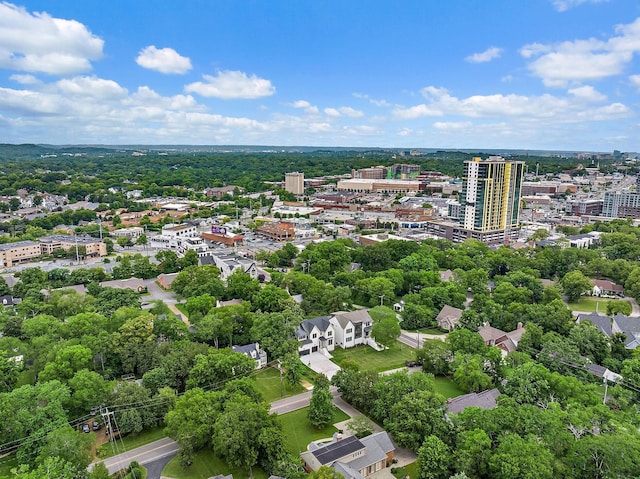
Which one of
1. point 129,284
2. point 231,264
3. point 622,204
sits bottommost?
point 129,284

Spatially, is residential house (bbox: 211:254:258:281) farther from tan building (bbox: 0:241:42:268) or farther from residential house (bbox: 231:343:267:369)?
tan building (bbox: 0:241:42:268)

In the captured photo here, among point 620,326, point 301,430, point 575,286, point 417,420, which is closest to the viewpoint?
point 417,420

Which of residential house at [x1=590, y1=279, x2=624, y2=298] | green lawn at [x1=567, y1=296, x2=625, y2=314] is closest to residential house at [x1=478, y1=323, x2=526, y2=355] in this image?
green lawn at [x1=567, y1=296, x2=625, y2=314]

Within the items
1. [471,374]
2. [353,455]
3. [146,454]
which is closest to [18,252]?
[146,454]

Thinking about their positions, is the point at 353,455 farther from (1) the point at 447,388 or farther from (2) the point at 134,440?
(2) the point at 134,440

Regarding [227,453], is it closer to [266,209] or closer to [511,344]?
[511,344]

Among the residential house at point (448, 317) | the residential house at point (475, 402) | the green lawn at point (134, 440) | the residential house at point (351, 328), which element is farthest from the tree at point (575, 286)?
the green lawn at point (134, 440)
